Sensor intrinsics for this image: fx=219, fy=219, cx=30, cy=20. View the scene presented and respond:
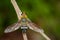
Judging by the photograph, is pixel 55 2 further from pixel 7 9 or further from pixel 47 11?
pixel 7 9

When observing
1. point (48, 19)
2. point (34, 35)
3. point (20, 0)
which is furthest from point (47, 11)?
point (34, 35)

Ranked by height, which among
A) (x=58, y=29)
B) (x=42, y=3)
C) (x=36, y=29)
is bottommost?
(x=36, y=29)

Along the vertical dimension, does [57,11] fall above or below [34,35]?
above

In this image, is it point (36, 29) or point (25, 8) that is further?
point (25, 8)

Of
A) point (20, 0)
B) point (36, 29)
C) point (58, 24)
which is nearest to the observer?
point (36, 29)

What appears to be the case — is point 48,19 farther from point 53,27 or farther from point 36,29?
point 36,29

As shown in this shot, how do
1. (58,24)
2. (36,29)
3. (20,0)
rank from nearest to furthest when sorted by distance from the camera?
(36,29)
(20,0)
(58,24)

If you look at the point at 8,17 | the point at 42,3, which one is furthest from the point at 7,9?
the point at 42,3
